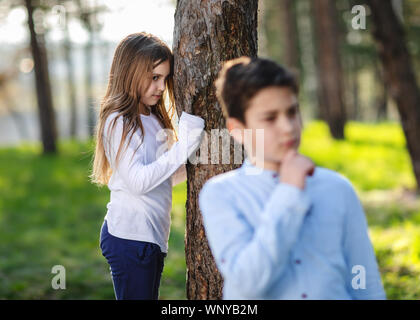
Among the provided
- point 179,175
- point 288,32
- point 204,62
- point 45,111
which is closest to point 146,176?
point 179,175

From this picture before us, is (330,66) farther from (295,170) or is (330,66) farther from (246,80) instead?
(295,170)

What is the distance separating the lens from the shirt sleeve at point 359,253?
6.23 feet

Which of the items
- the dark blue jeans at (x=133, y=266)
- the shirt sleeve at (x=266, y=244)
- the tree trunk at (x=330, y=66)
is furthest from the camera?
the tree trunk at (x=330, y=66)

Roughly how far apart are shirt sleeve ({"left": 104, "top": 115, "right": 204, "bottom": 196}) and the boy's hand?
0.98 meters

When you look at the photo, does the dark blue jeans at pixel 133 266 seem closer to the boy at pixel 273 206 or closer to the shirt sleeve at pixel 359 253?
the boy at pixel 273 206

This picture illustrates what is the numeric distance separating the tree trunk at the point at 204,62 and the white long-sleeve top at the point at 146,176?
129 mm

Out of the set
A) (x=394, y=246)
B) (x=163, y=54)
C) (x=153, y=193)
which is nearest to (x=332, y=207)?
(x=153, y=193)

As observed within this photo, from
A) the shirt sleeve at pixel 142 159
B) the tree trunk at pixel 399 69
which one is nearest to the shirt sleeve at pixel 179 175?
the shirt sleeve at pixel 142 159

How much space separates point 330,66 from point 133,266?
12.7 m

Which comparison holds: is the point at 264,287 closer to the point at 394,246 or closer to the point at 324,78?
the point at 394,246

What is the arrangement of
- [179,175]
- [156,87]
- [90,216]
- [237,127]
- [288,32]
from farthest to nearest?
[288,32], [90,216], [179,175], [156,87], [237,127]

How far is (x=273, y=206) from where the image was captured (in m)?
1.69

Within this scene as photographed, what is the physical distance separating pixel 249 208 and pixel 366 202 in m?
7.32
